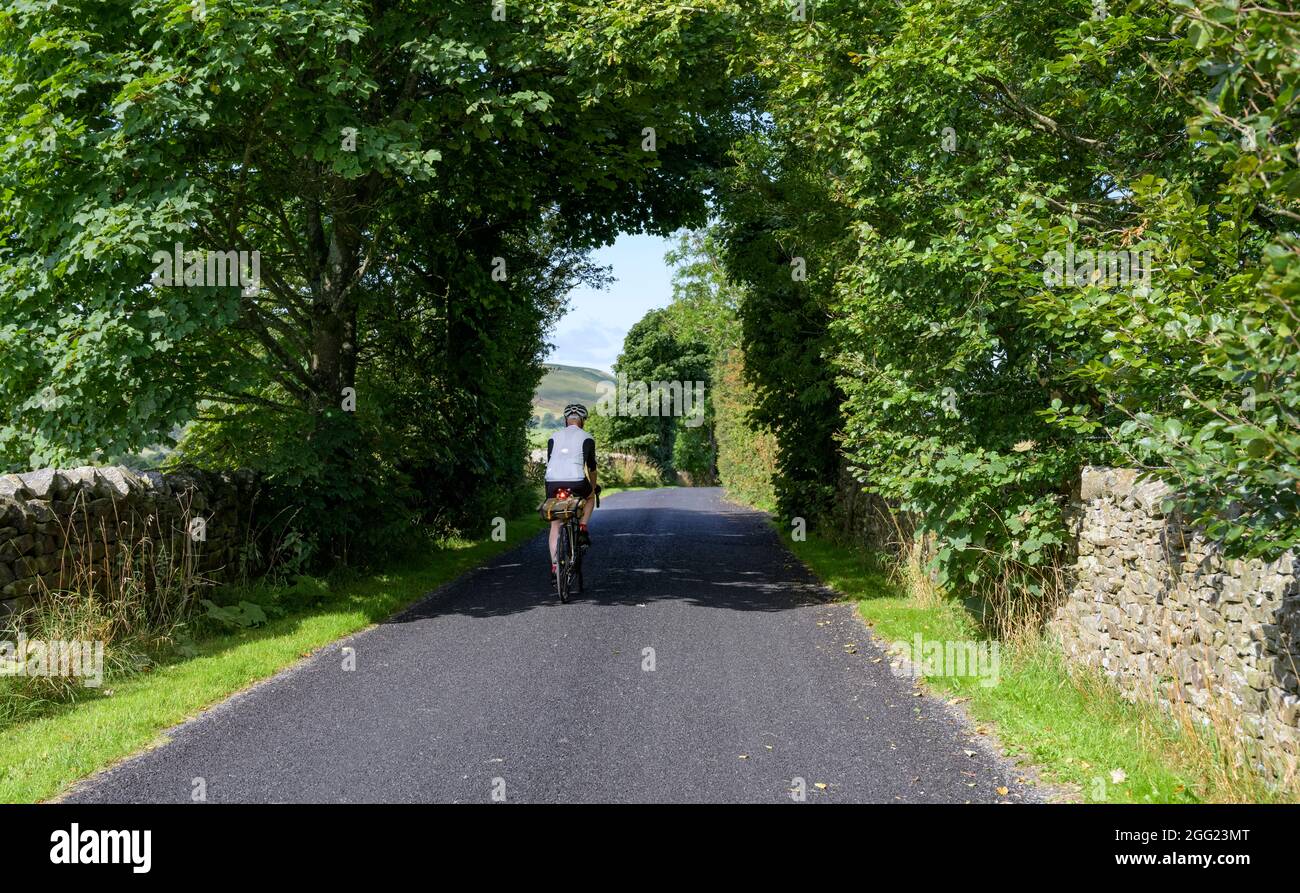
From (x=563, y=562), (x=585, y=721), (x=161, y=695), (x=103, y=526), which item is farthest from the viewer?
(x=563, y=562)

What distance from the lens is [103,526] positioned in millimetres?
9172

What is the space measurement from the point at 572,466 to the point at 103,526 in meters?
5.22

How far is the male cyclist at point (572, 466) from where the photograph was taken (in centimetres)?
1218

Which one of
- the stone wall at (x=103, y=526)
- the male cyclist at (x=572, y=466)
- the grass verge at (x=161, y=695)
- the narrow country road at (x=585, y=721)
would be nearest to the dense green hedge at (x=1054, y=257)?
the narrow country road at (x=585, y=721)

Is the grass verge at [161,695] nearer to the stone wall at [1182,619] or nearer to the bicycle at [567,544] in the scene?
the bicycle at [567,544]

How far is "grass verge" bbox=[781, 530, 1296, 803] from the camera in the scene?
17.2 feet

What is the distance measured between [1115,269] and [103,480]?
361 inches

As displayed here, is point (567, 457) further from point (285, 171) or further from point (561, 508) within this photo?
point (285, 171)

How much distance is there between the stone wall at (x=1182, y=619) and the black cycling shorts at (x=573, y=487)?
19.6 ft

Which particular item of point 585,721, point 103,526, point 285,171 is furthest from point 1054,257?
point 285,171

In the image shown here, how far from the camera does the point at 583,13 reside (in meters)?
12.1

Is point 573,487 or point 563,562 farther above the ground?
point 573,487
